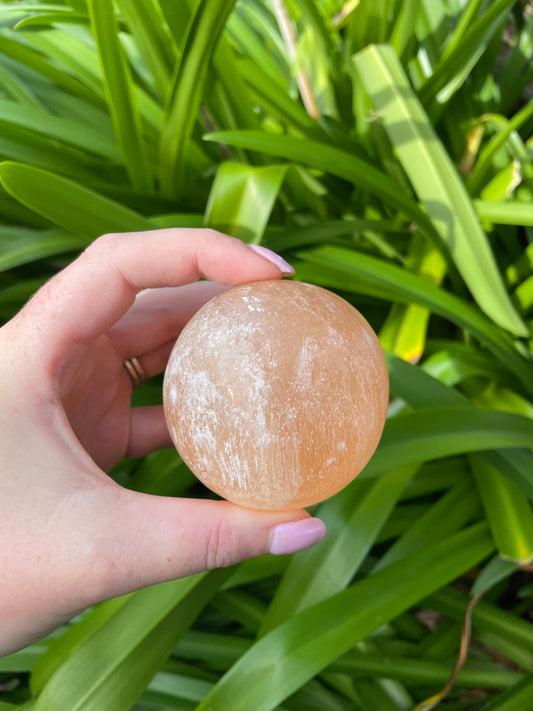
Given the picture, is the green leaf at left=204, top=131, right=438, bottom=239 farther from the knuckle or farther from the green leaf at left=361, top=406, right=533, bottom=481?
the knuckle

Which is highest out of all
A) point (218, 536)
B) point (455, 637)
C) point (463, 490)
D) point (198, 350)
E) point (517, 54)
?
point (517, 54)

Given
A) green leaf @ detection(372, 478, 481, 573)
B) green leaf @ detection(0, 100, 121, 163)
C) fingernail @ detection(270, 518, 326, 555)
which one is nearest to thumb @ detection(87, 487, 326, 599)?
fingernail @ detection(270, 518, 326, 555)

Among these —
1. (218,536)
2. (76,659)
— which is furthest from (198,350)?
(76,659)

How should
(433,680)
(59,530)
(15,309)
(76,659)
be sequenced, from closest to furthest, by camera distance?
(59,530), (76,659), (433,680), (15,309)

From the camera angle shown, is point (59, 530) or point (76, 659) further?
point (76, 659)

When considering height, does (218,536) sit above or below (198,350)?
below

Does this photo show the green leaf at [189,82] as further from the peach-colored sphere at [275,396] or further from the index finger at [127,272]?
the peach-colored sphere at [275,396]

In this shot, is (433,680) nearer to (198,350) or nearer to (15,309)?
(198,350)

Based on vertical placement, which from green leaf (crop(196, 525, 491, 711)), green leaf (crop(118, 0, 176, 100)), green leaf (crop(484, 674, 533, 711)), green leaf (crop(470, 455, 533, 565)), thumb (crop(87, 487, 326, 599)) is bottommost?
green leaf (crop(484, 674, 533, 711))
